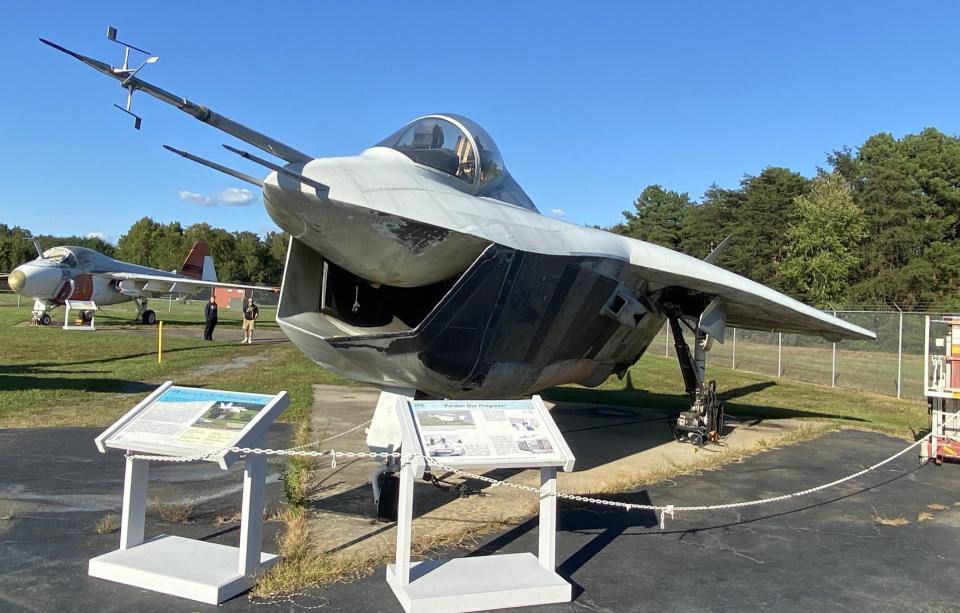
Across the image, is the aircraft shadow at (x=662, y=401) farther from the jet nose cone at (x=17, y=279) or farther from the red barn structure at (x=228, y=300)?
the red barn structure at (x=228, y=300)

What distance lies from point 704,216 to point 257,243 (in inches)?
2409

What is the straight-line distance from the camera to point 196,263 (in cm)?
4238

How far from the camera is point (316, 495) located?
6.54 metres

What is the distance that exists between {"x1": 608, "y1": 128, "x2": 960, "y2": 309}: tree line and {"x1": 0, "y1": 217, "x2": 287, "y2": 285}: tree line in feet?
185

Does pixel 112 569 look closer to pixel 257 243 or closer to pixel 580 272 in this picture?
pixel 580 272

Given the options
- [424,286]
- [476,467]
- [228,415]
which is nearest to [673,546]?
[476,467]

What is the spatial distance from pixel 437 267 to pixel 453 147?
151 cm

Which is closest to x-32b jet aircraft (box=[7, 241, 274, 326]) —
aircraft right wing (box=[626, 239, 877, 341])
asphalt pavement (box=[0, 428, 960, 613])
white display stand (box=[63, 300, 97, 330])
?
white display stand (box=[63, 300, 97, 330])

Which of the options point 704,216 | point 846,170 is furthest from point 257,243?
point 846,170

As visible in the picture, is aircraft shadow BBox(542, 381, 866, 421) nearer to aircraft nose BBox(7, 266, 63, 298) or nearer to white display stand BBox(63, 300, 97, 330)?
white display stand BBox(63, 300, 97, 330)

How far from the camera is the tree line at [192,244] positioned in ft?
287

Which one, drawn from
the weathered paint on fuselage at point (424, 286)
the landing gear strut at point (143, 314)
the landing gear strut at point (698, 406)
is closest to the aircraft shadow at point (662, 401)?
the landing gear strut at point (698, 406)

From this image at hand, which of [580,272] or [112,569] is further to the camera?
[580,272]

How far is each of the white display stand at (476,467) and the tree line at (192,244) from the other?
8339 cm
